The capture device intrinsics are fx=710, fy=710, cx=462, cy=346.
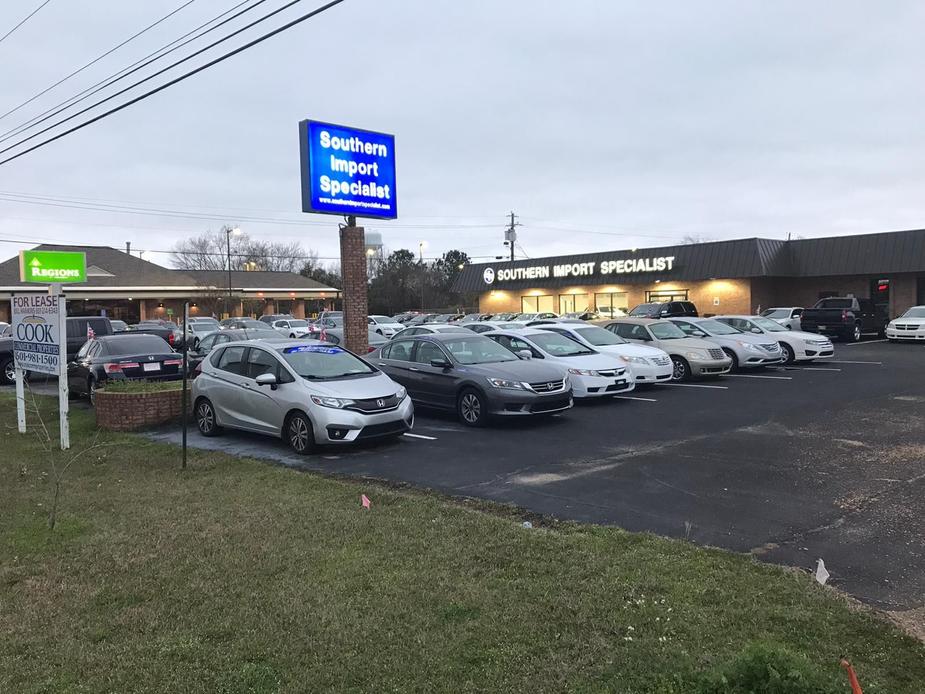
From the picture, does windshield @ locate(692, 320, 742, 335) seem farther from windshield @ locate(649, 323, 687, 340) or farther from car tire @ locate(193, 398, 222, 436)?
car tire @ locate(193, 398, 222, 436)

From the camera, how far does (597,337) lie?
1633 cm

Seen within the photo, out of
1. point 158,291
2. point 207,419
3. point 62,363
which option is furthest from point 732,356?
point 158,291

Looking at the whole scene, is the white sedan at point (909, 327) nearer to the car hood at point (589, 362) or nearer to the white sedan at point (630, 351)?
the white sedan at point (630, 351)

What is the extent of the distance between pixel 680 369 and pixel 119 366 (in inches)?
486

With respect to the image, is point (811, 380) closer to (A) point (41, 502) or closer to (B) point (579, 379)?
(B) point (579, 379)

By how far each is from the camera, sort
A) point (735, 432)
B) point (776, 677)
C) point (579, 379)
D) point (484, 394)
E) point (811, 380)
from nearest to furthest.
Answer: point (776, 677), point (735, 432), point (484, 394), point (579, 379), point (811, 380)

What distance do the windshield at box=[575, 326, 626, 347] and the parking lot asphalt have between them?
6.98ft

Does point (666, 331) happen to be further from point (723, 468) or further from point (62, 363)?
point (62, 363)

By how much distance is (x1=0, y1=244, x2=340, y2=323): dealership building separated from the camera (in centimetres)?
5022

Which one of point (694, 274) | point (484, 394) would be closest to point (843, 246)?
point (694, 274)

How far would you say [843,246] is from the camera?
3578 cm

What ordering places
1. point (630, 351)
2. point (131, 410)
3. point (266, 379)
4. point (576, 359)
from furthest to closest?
point (630, 351)
point (576, 359)
point (131, 410)
point (266, 379)

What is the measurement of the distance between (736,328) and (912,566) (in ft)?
53.4

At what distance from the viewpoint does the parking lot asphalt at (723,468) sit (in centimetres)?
549
